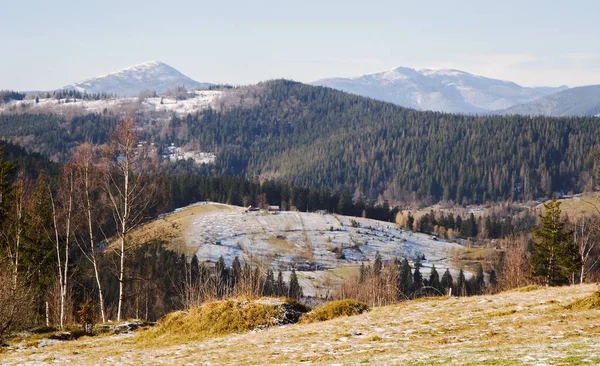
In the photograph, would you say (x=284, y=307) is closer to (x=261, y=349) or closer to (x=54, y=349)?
(x=261, y=349)

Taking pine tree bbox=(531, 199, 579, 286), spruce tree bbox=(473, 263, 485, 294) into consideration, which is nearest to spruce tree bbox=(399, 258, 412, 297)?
spruce tree bbox=(473, 263, 485, 294)

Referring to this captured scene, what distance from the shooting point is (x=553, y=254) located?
66.8 metres

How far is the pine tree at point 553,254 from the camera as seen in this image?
217ft

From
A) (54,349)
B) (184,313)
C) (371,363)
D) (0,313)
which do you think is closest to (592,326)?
(371,363)

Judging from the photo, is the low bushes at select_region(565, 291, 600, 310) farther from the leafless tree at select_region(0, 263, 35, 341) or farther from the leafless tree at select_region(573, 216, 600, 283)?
the leafless tree at select_region(0, 263, 35, 341)

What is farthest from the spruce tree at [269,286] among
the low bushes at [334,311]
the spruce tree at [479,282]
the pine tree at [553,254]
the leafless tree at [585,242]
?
the low bushes at [334,311]

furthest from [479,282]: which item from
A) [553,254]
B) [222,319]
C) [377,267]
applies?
[222,319]

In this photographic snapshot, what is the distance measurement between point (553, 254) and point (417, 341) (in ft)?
166

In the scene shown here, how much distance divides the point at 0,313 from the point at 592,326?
3039 centimetres

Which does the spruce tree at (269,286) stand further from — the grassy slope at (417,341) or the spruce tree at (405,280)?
the grassy slope at (417,341)

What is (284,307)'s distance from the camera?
3306 centimetres

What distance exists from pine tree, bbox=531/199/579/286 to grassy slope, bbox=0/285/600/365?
35.2 metres

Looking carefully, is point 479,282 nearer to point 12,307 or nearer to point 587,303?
point 587,303

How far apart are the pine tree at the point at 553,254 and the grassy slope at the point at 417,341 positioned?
115ft
